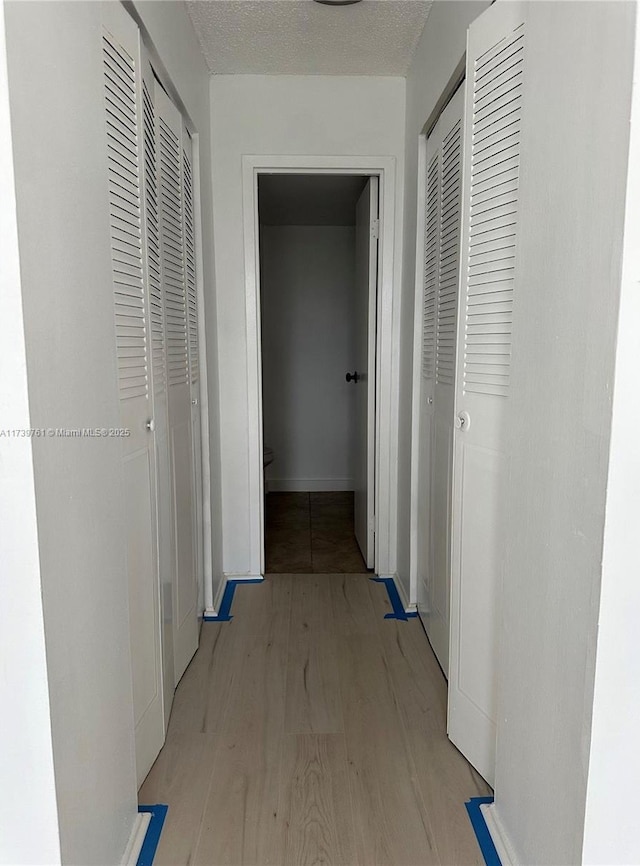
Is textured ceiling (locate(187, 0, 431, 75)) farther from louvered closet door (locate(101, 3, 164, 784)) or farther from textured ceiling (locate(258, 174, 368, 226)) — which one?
louvered closet door (locate(101, 3, 164, 784))

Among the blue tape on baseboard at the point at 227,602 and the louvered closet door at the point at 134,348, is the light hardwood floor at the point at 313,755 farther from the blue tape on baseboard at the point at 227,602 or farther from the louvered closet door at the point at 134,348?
the louvered closet door at the point at 134,348

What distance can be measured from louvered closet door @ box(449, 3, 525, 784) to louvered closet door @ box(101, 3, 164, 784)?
0.88 metres

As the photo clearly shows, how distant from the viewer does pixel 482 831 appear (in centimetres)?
158

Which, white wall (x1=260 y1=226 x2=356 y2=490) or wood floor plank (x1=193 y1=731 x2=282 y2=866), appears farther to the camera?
white wall (x1=260 y1=226 x2=356 y2=490)

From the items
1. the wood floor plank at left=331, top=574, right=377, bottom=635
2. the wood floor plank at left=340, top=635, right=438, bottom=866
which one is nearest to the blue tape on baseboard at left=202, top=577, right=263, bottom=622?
the wood floor plank at left=331, top=574, right=377, bottom=635

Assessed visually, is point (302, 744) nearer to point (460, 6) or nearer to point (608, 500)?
point (608, 500)

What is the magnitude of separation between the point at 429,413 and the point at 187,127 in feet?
4.96

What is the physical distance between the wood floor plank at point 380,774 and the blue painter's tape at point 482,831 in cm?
11

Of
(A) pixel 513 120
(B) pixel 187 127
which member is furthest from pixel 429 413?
(B) pixel 187 127

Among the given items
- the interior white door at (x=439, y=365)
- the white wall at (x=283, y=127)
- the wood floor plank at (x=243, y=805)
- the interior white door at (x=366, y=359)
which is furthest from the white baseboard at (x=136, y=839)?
the white wall at (x=283, y=127)

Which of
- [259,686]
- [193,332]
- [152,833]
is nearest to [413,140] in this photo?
[193,332]

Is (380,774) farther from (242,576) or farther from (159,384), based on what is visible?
(242,576)

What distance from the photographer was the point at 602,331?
1.02 meters

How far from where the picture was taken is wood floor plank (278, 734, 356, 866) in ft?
5.01
